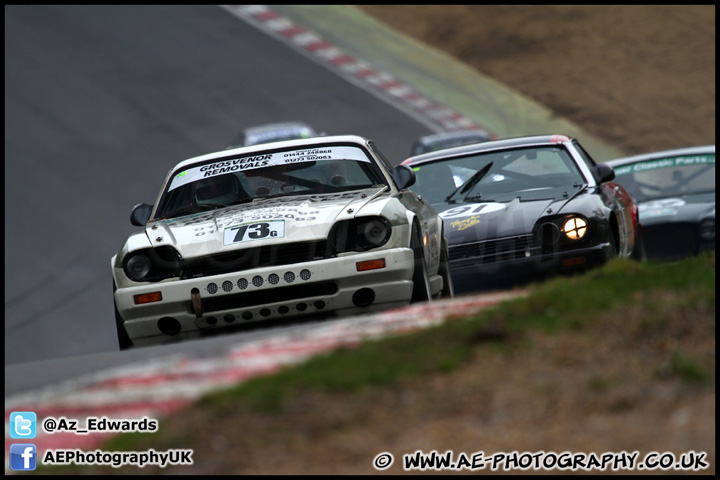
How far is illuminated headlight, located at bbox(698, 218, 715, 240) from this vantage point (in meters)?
10.3

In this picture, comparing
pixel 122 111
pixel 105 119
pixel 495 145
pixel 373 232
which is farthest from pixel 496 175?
pixel 122 111

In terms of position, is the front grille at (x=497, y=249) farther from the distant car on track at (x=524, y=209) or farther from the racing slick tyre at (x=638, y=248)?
the racing slick tyre at (x=638, y=248)

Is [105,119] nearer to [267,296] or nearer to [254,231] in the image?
[254,231]

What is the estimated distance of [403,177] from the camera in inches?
306

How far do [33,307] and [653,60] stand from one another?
2197cm

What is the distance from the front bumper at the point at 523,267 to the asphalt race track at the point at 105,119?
374cm

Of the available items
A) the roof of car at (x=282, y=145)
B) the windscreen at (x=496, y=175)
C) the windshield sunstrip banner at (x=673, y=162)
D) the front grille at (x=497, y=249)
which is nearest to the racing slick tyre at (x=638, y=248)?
the windscreen at (x=496, y=175)

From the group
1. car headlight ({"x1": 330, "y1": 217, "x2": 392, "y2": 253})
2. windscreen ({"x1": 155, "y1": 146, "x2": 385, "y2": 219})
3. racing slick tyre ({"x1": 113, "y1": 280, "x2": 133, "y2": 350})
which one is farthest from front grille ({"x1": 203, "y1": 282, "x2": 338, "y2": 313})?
windscreen ({"x1": 155, "y1": 146, "x2": 385, "y2": 219})

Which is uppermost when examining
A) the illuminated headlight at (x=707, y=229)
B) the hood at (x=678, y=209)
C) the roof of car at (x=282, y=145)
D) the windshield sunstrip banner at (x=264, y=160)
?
the roof of car at (x=282, y=145)

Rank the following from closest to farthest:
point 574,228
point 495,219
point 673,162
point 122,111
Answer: point 574,228 < point 495,219 < point 673,162 < point 122,111

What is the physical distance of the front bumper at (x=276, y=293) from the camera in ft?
20.9

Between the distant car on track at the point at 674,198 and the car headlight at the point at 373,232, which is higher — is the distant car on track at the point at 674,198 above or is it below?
below

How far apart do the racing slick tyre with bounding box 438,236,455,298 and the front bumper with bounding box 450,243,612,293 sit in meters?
0.31

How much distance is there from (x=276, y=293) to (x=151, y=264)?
0.80 metres
